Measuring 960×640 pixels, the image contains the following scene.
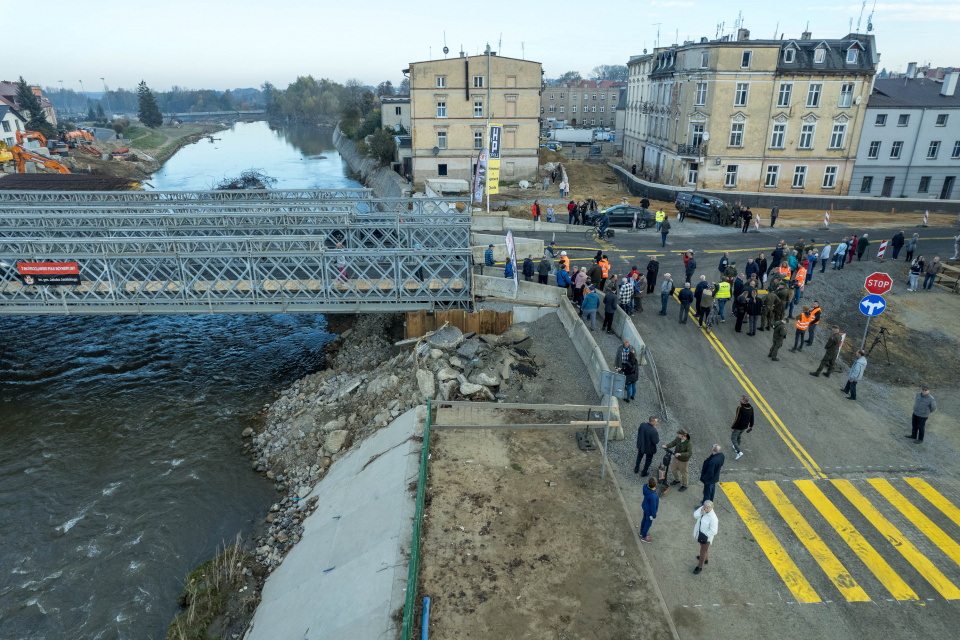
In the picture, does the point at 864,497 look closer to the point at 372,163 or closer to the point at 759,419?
the point at 759,419

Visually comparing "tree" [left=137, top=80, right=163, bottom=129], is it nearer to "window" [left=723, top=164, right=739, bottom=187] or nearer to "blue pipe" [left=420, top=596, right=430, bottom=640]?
"window" [left=723, top=164, right=739, bottom=187]

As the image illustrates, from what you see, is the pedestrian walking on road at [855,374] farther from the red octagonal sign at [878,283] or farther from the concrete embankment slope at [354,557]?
the concrete embankment slope at [354,557]

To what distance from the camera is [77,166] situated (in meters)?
71.5

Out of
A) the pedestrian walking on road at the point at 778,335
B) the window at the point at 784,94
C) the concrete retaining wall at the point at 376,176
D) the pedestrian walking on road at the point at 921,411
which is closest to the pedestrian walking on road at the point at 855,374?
the pedestrian walking on road at the point at 921,411

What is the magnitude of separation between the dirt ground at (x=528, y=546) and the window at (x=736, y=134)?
118 ft

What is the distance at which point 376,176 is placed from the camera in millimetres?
64438

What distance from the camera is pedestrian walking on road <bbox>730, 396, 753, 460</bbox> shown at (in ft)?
40.8

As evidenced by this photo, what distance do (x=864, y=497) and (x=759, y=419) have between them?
9.85 feet

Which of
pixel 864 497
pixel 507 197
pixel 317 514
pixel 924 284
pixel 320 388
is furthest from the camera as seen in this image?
pixel 507 197

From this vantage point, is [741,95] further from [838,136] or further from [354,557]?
[354,557]

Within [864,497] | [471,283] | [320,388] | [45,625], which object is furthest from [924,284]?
[45,625]

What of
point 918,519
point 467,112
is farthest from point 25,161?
point 918,519

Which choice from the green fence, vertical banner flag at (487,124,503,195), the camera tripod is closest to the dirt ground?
the green fence

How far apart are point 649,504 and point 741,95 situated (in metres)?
39.2
